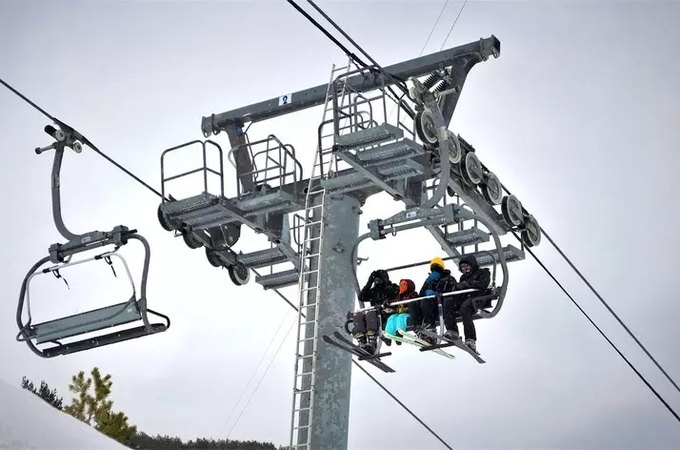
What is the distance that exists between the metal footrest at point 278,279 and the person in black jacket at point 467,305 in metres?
3.36

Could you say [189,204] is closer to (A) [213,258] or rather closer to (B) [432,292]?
(A) [213,258]

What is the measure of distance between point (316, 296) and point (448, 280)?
6.33 ft

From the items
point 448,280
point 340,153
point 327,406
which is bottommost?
point 327,406

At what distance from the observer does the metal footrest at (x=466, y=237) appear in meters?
17.1

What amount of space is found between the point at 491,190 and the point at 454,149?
1.29 m

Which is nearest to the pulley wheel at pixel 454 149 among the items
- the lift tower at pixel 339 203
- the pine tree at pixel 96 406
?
the lift tower at pixel 339 203

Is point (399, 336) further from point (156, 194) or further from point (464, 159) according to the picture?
point (156, 194)

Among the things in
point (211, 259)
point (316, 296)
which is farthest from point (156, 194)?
point (316, 296)

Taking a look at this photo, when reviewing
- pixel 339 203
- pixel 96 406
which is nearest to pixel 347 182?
pixel 339 203

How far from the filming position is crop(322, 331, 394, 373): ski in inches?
621

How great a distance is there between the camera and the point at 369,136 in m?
14.7

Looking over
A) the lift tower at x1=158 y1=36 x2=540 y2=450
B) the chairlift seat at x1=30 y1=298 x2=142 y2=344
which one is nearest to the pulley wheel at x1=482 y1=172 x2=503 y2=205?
the lift tower at x1=158 y1=36 x2=540 y2=450

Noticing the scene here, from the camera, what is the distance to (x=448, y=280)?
15570mm

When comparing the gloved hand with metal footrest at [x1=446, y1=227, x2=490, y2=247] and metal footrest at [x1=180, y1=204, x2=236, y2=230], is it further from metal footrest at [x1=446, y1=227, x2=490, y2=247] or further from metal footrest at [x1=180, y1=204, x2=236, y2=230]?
metal footrest at [x1=180, y1=204, x2=236, y2=230]
